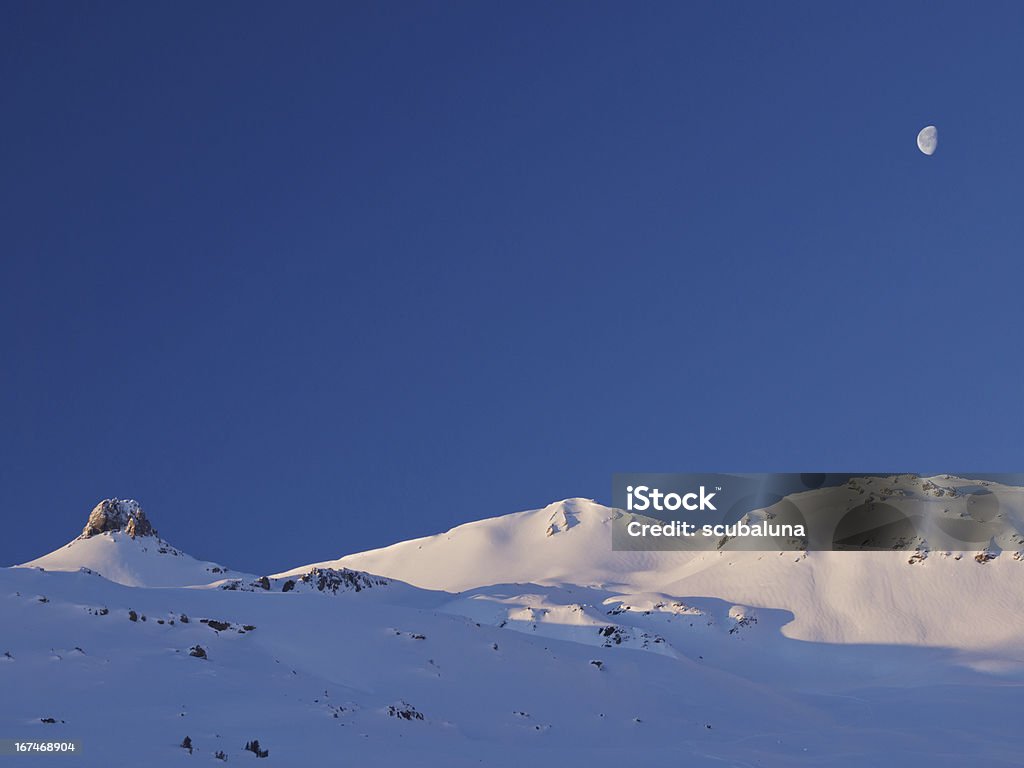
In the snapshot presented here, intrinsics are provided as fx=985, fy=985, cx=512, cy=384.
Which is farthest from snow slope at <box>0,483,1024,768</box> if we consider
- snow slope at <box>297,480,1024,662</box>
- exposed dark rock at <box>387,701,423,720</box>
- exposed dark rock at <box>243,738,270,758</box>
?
snow slope at <box>297,480,1024,662</box>

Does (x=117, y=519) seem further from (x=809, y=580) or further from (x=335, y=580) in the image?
(x=809, y=580)

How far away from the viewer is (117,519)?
107m

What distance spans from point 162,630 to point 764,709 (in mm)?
29946

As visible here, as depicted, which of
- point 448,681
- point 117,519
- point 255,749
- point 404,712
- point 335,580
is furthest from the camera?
point 117,519

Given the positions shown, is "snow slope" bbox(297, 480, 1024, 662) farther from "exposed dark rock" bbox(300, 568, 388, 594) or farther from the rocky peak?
the rocky peak

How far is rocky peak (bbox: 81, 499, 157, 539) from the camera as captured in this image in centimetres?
10562

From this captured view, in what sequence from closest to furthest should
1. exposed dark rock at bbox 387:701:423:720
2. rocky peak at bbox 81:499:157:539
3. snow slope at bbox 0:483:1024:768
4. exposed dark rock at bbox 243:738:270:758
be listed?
exposed dark rock at bbox 243:738:270:758 < snow slope at bbox 0:483:1024:768 < exposed dark rock at bbox 387:701:423:720 < rocky peak at bbox 81:499:157:539

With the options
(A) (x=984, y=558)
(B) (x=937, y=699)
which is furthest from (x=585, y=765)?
(A) (x=984, y=558)

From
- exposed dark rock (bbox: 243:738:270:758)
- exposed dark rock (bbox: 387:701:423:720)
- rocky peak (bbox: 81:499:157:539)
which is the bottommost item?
exposed dark rock (bbox: 243:738:270:758)

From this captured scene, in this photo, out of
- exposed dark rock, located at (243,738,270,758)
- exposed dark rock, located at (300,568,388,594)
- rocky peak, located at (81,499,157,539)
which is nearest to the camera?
exposed dark rock, located at (243,738,270,758)

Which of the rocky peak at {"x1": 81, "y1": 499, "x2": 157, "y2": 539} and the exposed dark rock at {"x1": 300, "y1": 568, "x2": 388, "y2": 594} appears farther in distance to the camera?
the rocky peak at {"x1": 81, "y1": 499, "x2": 157, "y2": 539}

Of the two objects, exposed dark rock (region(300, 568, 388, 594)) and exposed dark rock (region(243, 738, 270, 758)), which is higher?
exposed dark rock (region(300, 568, 388, 594))

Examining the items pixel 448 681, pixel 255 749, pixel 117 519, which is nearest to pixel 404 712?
pixel 448 681

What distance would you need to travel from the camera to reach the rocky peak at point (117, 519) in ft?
347
